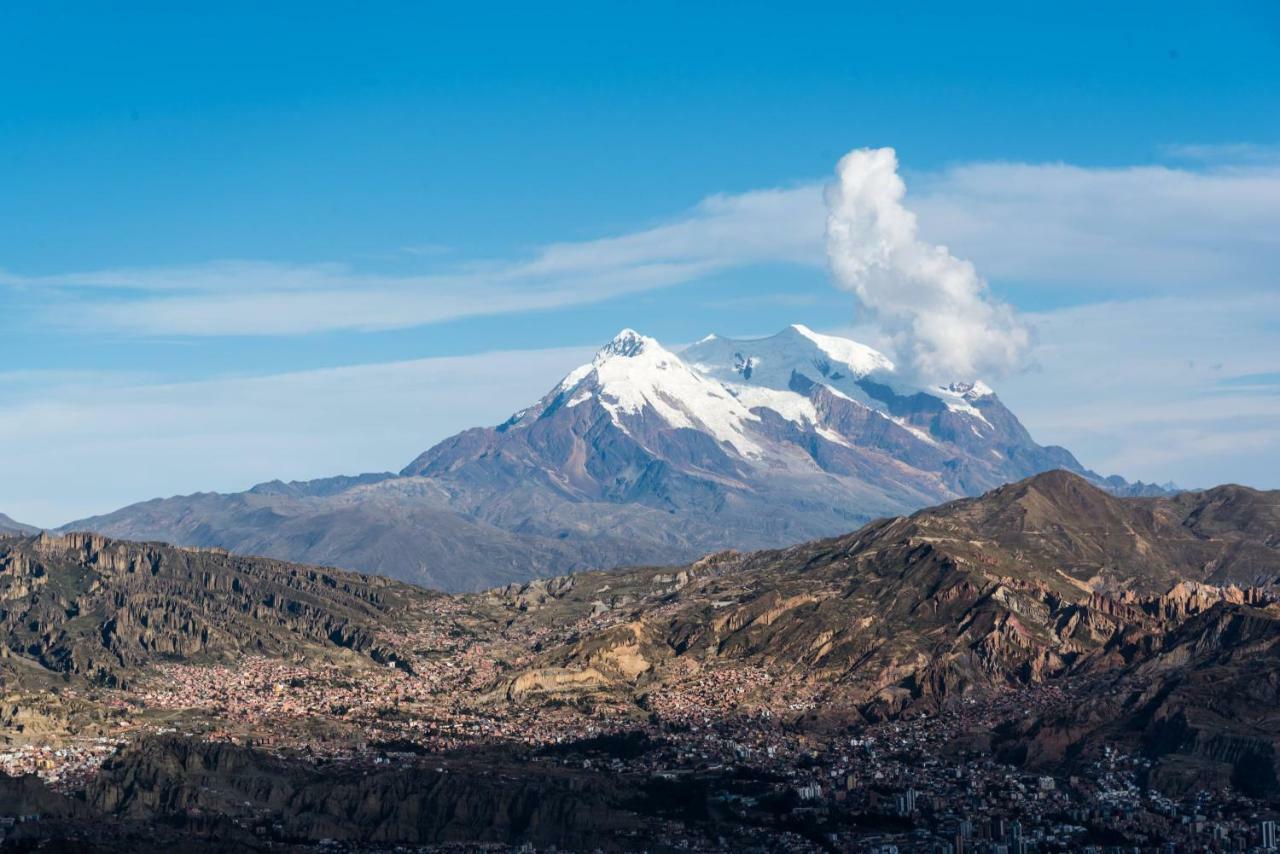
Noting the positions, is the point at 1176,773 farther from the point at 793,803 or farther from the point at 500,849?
the point at 500,849

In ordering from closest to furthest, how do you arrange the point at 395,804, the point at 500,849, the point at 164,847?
the point at 164,847, the point at 500,849, the point at 395,804

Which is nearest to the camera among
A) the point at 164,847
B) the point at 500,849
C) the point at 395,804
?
the point at 164,847

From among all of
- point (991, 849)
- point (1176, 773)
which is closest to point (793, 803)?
point (991, 849)

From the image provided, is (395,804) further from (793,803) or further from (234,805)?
(793,803)

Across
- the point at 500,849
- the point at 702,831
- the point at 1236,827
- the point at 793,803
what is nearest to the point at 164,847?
the point at 500,849

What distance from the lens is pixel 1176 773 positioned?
655 feet

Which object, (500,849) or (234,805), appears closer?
(500,849)

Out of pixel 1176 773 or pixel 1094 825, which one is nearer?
pixel 1094 825

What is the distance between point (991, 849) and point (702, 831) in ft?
95.0

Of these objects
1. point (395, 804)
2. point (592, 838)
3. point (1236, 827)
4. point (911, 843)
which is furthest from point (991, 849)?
point (395, 804)

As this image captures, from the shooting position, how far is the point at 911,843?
178 m

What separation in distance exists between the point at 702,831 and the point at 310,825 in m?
38.6

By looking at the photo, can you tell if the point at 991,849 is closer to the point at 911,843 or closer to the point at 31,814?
the point at 911,843

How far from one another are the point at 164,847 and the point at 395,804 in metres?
30.8
